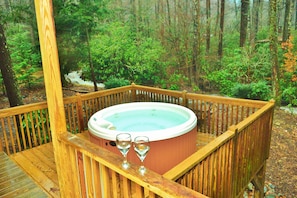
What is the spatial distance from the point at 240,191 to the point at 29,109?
3.58m

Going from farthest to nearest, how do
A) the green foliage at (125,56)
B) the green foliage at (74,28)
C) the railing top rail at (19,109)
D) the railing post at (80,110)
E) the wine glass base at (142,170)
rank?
the green foliage at (125,56) < the green foliage at (74,28) < the railing post at (80,110) < the railing top rail at (19,109) < the wine glass base at (142,170)

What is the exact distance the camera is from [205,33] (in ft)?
36.4

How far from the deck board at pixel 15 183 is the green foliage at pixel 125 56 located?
7565mm

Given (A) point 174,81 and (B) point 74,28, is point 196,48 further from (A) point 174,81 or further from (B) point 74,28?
(B) point 74,28

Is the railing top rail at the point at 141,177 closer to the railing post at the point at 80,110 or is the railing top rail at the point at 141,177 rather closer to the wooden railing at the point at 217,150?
the wooden railing at the point at 217,150

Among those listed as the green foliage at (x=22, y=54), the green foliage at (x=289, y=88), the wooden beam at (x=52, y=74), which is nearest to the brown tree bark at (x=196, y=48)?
the green foliage at (x=289, y=88)

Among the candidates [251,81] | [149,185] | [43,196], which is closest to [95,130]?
[43,196]

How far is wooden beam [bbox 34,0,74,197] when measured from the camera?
1824mm

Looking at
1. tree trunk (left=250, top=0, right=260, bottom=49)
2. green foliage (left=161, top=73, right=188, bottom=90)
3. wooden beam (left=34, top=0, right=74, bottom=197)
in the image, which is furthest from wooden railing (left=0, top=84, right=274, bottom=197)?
tree trunk (left=250, top=0, right=260, bottom=49)

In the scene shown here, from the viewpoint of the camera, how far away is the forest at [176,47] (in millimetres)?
8383

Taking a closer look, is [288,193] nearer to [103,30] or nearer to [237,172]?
[237,172]

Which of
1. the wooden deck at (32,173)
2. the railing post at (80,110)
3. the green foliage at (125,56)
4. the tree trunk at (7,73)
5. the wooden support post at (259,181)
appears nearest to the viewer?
the wooden deck at (32,173)

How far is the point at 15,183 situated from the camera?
2830 mm

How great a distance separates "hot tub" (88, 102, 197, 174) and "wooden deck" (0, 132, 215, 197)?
2.39 feet
